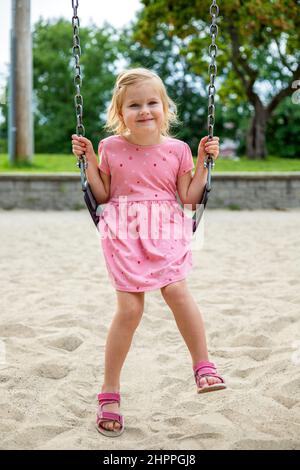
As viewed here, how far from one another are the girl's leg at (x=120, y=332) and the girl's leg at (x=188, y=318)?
0.11 metres

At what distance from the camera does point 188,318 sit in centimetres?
213

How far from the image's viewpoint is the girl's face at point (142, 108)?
85.0 inches

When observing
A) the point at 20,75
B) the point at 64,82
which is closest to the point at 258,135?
the point at 20,75

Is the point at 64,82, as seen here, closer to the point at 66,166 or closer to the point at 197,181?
the point at 66,166

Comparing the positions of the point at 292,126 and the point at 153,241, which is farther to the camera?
the point at 292,126

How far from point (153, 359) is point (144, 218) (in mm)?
953

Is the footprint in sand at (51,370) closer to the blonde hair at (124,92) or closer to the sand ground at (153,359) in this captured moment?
the sand ground at (153,359)

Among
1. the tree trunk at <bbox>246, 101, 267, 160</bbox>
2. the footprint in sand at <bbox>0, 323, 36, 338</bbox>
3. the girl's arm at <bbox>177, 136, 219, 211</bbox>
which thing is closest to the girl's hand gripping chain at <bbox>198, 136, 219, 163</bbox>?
the girl's arm at <bbox>177, 136, 219, 211</bbox>

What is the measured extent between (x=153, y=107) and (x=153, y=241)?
1.49 feet

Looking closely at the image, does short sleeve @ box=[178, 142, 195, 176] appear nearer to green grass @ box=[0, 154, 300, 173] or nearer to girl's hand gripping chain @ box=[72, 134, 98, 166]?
girl's hand gripping chain @ box=[72, 134, 98, 166]
